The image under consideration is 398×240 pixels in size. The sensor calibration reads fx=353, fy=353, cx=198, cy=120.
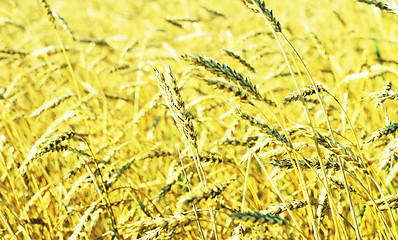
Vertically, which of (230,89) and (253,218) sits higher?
(230,89)

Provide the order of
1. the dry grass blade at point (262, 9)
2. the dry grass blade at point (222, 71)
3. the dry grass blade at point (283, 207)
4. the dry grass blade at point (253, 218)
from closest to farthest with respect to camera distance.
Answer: the dry grass blade at point (253, 218) → the dry grass blade at point (222, 71) → the dry grass blade at point (262, 9) → the dry grass blade at point (283, 207)

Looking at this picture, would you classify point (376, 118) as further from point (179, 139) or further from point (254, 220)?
point (254, 220)

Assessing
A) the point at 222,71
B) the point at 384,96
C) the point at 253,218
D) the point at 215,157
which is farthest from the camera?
the point at 215,157

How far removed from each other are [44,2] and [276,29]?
1.48 meters

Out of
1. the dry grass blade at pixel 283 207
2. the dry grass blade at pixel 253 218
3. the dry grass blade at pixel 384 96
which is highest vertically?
the dry grass blade at pixel 384 96

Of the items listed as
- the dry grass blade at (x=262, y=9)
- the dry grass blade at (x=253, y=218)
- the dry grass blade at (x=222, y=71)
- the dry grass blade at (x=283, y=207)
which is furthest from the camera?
the dry grass blade at (x=283, y=207)

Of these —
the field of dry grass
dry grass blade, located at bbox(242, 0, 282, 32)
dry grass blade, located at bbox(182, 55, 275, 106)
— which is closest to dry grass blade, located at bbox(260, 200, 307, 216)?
the field of dry grass

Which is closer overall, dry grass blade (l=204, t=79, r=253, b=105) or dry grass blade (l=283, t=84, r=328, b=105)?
dry grass blade (l=204, t=79, r=253, b=105)

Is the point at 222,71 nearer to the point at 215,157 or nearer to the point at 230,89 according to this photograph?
the point at 230,89

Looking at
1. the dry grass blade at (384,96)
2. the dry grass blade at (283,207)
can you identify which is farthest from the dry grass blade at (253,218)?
the dry grass blade at (384,96)

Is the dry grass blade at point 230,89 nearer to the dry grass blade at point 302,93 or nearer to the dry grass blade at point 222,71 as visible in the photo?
the dry grass blade at point 222,71

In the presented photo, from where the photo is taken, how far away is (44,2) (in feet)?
6.64

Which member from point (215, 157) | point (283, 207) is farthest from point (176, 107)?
point (283, 207)

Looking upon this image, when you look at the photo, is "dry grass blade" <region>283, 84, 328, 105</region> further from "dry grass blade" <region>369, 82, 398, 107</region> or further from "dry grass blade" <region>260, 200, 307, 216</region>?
"dry grass blade" <region>260, 200, 307, 216</region>
